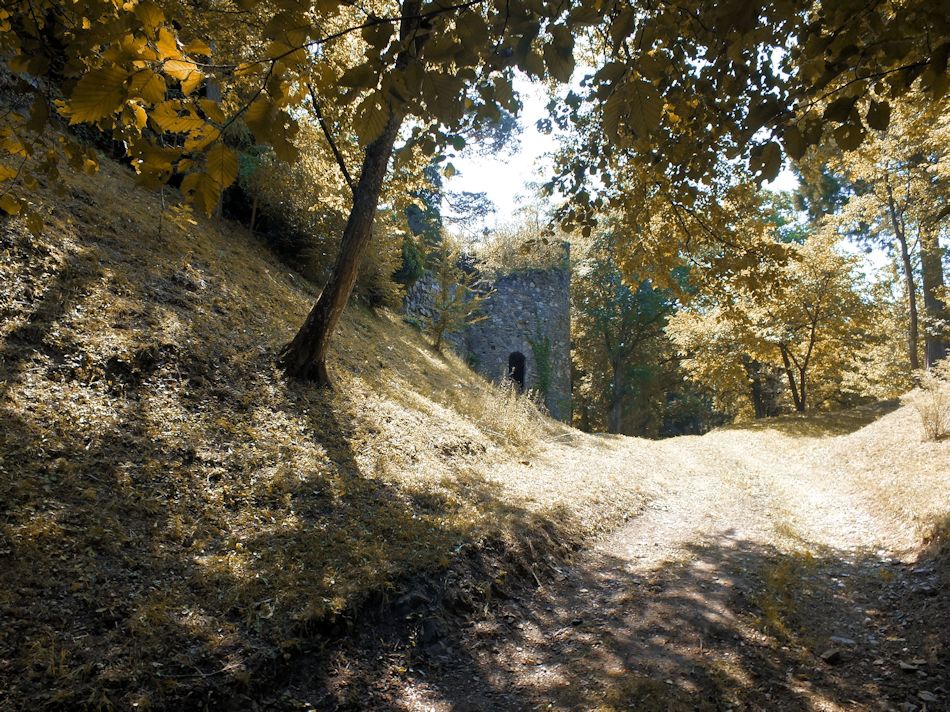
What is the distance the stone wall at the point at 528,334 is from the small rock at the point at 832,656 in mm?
15400

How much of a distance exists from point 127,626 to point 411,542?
1903 millimetres

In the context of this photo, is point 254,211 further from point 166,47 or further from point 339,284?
point 166,47

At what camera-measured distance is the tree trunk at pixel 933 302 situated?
13.0 metres

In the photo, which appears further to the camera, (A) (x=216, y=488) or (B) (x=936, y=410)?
(B) (x=936, y=410)

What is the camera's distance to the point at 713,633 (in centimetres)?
340

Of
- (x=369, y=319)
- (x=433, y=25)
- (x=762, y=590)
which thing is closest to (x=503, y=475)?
(x=762, y=590)

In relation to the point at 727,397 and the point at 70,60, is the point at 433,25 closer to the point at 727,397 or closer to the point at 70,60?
the point at 70,60

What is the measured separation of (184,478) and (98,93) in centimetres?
307

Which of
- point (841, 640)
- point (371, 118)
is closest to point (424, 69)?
point (371, 118)

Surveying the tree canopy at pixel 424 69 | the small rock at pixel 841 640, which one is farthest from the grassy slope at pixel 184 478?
the small rock at pixel 841 640

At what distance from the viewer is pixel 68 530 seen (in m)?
2.93

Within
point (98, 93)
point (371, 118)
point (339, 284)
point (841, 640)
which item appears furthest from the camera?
point (339, 284)

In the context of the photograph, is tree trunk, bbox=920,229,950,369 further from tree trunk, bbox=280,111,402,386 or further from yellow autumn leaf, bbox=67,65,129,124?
yellow autumn leaf, bbox=67,65,129,124

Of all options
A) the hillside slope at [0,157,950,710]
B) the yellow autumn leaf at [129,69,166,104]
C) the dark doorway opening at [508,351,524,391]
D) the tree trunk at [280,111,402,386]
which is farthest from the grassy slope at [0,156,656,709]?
the dark doorway opening at [508,351,524,391]
